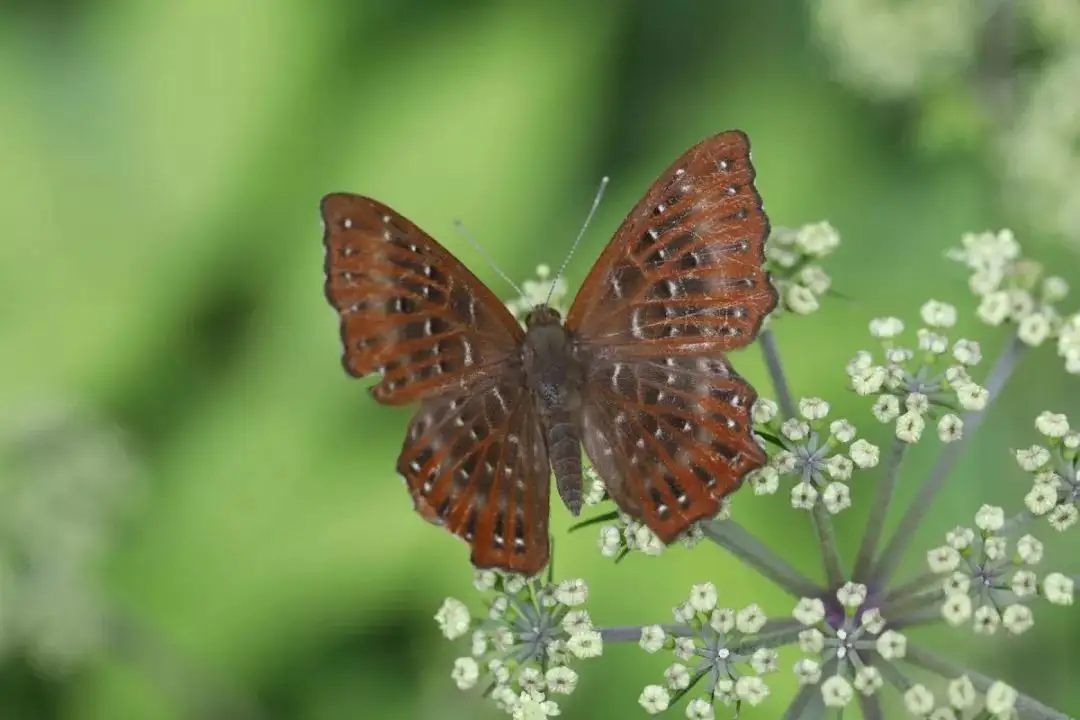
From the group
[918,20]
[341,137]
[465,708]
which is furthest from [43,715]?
[918,20]

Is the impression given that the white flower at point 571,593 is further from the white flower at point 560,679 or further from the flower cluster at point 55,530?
the flower cluster at point 55,530

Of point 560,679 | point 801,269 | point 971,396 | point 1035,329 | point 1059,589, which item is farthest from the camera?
point 801,269

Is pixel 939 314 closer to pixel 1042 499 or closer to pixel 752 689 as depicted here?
pixel 1042 499

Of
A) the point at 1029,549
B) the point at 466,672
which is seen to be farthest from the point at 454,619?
the point at 1029,549

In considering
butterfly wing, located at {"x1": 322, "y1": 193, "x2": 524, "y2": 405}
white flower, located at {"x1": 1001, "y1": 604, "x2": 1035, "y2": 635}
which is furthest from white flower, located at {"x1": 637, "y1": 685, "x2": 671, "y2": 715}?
butterfly wing, located at {"x1": 322, "y1": 193, "x2": 524, "y2": 405}

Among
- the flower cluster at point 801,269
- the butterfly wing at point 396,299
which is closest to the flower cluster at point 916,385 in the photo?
the flower cluster at point 801,269

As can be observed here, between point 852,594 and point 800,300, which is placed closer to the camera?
point 852,594
